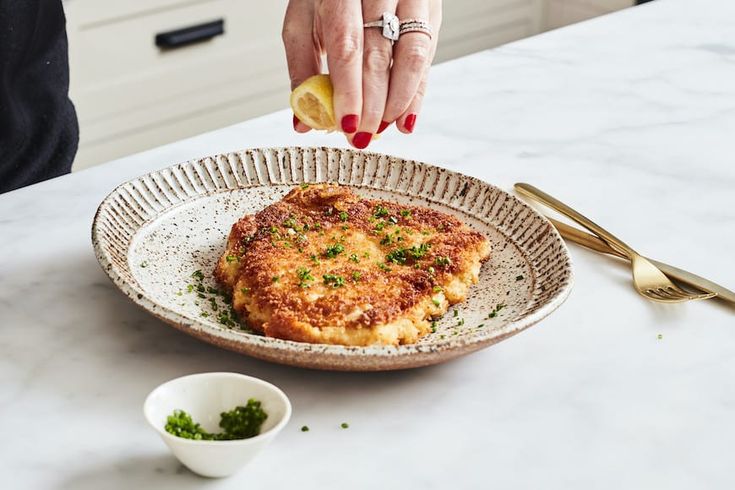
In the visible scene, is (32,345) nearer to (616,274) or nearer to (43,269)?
(43,269)

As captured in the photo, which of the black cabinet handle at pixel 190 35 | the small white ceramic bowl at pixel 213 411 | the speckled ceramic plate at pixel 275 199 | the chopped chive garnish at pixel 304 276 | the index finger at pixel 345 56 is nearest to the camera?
the small white ceramic bowl at pixel 213 411

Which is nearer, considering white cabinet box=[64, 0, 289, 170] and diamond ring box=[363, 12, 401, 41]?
diamond ring box=[363, 12, 401, 41]

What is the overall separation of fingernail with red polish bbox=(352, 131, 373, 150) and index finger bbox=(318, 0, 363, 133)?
0.06 ft

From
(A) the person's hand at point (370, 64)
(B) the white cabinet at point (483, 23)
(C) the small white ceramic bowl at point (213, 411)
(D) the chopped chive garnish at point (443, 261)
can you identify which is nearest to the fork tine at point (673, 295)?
(D) the chopped chive garnish at point (443, 261)

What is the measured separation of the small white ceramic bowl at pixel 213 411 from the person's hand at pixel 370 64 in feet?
1.43

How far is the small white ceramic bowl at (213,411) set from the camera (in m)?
0.86

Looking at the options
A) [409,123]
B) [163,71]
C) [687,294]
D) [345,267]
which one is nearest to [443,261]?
[345,267]

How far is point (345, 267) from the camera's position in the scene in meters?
1.16

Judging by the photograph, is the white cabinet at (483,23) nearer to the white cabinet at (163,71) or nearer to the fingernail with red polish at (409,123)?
the white cabinet at (163,71)

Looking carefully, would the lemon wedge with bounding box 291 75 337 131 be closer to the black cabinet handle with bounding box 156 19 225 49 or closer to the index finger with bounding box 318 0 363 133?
the index finger with bounding box 318 0 363 133

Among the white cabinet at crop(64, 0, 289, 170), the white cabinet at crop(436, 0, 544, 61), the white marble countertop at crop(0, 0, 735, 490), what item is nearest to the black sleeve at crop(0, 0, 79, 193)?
the white marble countertop at crop(0, 0, 735, 490)

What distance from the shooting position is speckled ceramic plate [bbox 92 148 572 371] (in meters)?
0.99

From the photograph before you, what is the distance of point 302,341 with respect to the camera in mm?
1026

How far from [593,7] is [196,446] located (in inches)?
155
